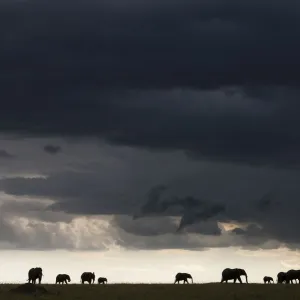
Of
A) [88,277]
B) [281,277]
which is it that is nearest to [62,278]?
[88,277]

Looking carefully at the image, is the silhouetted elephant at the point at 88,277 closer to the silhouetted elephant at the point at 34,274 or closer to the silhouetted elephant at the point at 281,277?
the silhouetted elephant at the point at 34,274

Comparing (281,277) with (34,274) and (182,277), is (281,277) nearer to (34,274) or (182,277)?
(182,277)
